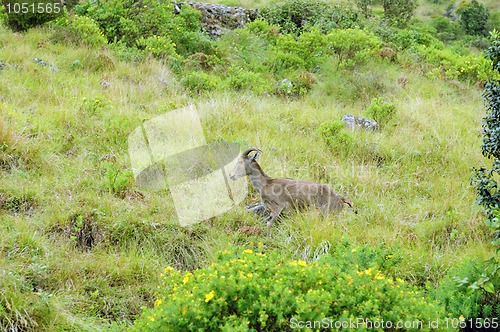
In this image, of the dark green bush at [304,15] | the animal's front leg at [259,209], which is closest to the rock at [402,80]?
the dark green bush at [304,15]

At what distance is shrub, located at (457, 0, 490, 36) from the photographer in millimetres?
26203

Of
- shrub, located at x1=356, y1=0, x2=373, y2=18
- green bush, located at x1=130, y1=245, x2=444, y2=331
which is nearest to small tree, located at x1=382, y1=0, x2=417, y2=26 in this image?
shrub, located at x1=356, y1=0, x2=373, y2=18

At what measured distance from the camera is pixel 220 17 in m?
17.8

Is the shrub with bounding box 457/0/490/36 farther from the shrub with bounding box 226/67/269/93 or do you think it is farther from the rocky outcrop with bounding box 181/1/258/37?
the shrub with bounding box 226/67/269/93

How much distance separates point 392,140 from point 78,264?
5522 mm

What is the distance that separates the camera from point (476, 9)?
26859 mm

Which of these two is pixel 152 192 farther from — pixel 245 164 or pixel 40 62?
pixel 40 62

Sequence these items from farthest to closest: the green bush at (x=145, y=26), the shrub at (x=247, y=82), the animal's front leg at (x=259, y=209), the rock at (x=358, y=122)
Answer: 1. the green bush at (x=145, y=26)
2. the shrub at (x=247, y=82)
3. the rock at (x=358, y=122)
4. the animal's front leg at (x=259, y=209)

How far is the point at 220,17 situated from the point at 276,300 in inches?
618

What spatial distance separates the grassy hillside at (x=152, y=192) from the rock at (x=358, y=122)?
277 millimetres

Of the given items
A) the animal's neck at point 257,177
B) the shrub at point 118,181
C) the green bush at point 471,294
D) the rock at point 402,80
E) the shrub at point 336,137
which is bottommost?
the rock at point 402,80

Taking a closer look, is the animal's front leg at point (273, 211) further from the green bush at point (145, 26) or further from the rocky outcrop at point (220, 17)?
the rocky outcrop at point (220, 17)

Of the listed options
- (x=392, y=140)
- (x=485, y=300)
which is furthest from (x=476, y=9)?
(x=485, y=300)

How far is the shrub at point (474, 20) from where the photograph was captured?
1032 inches
